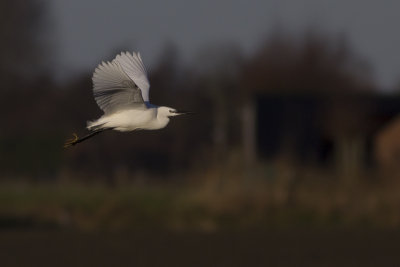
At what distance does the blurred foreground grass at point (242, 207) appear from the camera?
20.0 metres

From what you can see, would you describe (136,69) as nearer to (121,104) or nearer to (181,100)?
(121,104)

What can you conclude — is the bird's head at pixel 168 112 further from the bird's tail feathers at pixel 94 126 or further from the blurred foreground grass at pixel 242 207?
the blurred foreground grass at pixel 242 207

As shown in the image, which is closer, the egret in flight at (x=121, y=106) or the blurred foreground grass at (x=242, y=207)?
the egret in flight at (x=121, y=106)

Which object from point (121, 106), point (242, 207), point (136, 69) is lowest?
point (242, 207)

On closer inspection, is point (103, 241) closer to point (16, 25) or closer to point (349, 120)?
point (349, 120)

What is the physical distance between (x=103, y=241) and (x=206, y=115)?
7371 mm

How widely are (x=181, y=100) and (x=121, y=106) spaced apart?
16.8 meters

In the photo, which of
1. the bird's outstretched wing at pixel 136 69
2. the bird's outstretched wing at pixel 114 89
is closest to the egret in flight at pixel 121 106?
the bird's outstretched wing at pixel 114 89

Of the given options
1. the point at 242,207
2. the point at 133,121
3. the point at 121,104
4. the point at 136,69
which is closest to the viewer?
the point at 133,121

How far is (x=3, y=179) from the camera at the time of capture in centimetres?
2602

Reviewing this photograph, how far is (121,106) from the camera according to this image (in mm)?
6672

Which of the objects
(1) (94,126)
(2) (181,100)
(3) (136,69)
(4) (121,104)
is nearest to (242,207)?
(2) (181,100)

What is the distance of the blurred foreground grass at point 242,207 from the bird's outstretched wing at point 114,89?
13.0m

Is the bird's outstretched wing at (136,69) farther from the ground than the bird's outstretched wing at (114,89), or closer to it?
farther from the ground
